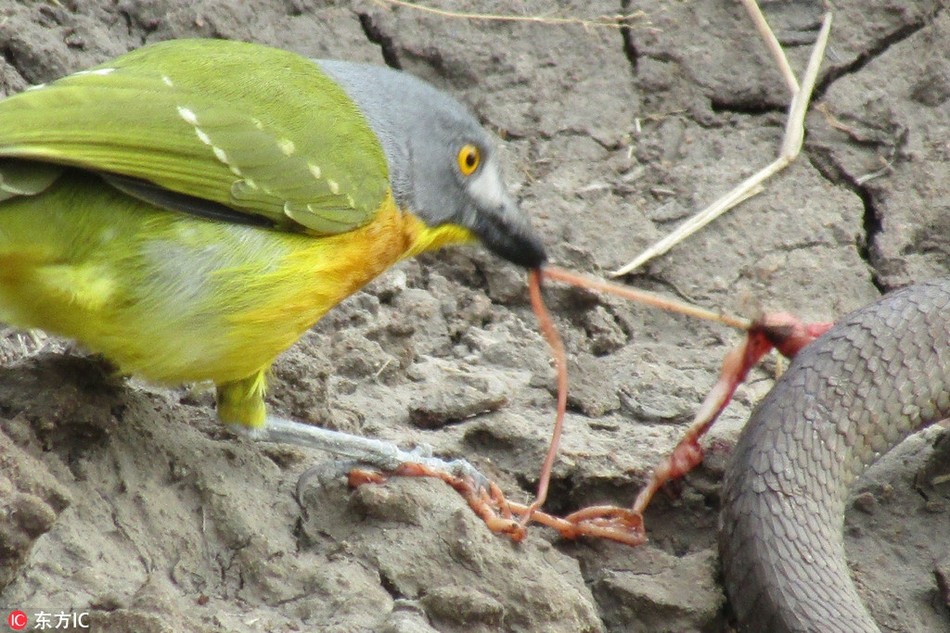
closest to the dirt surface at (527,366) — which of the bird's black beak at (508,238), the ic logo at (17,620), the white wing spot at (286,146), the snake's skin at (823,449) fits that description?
the ic logo at (17,620)

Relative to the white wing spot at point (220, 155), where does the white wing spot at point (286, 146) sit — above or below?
above

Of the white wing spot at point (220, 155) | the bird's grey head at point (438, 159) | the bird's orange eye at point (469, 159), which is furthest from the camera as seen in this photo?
the bird's orange eye at point (469, 159)

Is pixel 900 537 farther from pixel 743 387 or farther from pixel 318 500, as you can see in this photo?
pixel 318 500

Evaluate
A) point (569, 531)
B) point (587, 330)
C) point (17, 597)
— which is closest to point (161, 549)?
point (17, 597)

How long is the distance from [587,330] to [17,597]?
2.85 meters

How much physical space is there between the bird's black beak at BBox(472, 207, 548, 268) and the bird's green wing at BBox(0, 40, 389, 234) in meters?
0.49

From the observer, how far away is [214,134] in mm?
4230

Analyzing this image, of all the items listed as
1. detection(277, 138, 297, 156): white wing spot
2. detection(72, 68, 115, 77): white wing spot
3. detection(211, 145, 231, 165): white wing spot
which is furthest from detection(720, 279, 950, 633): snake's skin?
detection(72, 68, 115, 77): white wing spot

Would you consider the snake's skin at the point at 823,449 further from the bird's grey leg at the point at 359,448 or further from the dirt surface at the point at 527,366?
the bird's grey leg at the point at 359,448

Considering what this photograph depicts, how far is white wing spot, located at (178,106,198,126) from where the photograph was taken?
4.21 m

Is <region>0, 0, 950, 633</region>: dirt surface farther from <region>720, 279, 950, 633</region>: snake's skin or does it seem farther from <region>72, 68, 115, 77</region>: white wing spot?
<region>72, 68, 115, 77</region>: white wing spot

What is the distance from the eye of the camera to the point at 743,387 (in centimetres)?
540

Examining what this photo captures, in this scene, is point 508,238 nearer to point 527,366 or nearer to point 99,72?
point 527,366

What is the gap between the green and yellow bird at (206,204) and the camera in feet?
12.9
